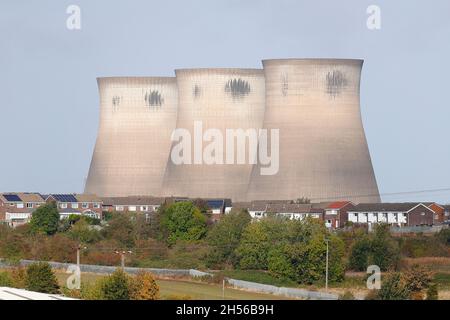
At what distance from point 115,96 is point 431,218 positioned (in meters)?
11.8

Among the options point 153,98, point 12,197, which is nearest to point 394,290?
point 153,98

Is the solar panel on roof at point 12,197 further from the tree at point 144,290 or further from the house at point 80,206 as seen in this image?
the tree at point 144,290

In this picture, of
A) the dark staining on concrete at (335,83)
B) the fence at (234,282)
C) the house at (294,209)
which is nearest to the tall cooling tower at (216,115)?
Result: the house at (294,209)

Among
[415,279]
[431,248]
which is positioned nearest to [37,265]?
[415,279]

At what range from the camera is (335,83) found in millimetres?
41938

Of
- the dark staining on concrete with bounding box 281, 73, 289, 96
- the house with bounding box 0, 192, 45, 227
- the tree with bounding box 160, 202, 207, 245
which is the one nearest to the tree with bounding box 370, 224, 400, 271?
the tree with bounding box 160, 202, 207, 245

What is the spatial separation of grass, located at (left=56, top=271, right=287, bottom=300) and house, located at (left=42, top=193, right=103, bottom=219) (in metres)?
18.6

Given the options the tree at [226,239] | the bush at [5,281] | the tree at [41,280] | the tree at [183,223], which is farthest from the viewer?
the tree at [183,223]

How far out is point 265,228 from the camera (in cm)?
3272

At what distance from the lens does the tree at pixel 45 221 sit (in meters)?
40.8

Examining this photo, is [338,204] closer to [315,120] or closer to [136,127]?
[315,120]

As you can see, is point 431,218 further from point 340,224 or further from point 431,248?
point 431,248

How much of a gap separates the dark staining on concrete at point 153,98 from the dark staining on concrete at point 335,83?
7859 millimetres

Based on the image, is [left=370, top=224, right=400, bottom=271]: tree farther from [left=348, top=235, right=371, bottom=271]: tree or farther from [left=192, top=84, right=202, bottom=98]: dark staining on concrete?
[left=192, top=84, right=202, bottom=98]: dark staining on concrete
